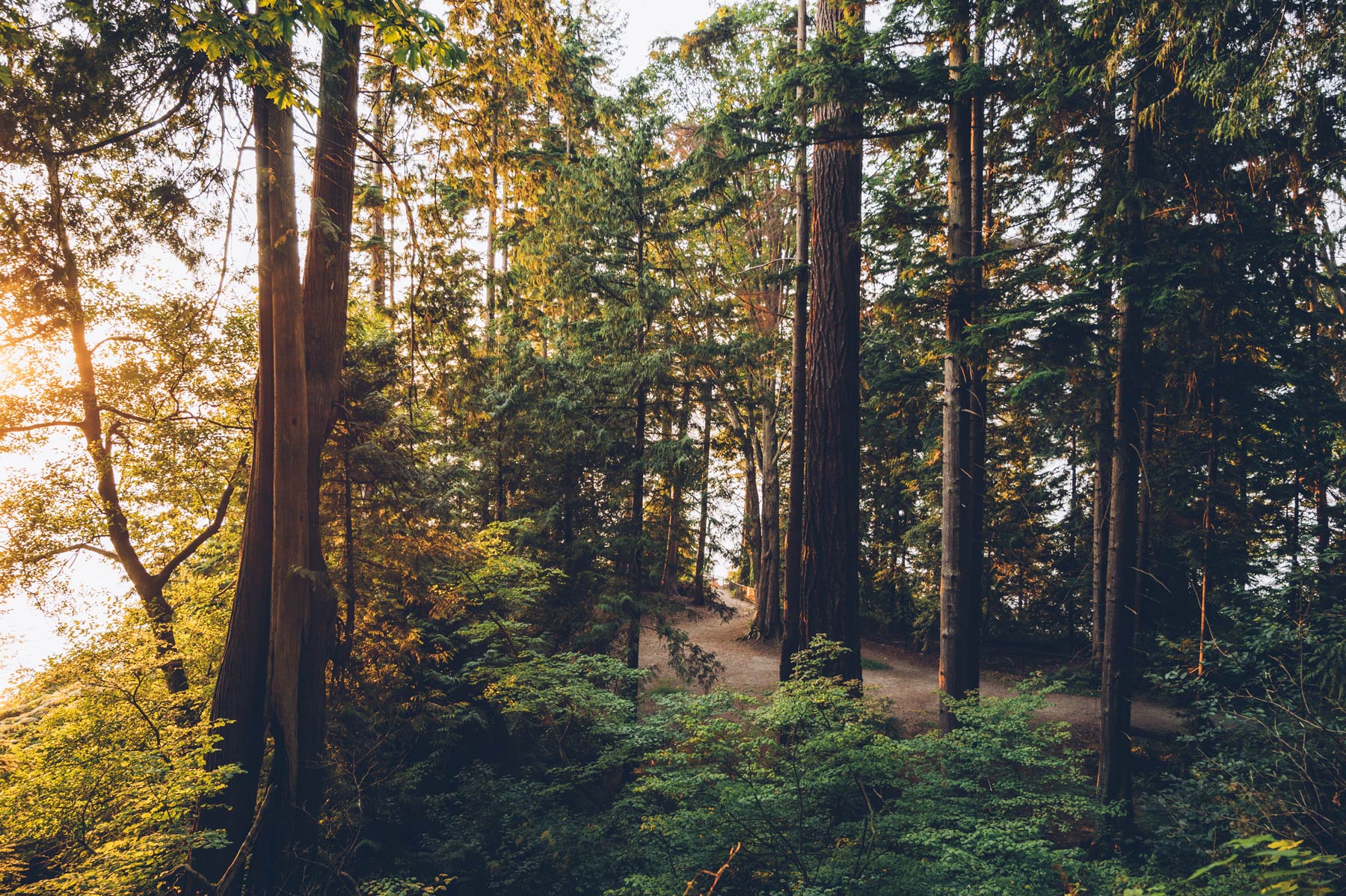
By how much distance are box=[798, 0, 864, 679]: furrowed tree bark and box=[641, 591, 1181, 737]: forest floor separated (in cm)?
211

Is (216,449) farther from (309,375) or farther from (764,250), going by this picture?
(764,250)

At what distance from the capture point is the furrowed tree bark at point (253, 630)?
16.0ft

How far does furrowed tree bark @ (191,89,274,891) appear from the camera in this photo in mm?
4883

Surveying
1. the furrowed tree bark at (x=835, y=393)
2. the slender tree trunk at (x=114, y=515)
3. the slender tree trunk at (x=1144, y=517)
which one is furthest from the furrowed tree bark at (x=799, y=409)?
the slender tree trunk at (x=114, y=515)

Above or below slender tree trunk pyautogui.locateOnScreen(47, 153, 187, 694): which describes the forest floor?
below

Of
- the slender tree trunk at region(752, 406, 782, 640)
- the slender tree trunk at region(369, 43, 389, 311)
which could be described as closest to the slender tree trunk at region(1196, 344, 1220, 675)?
the slender tree trunk at region(752, 406, 782, 640)

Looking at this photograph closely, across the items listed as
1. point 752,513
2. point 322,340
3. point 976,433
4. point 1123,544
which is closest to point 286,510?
point 322,340

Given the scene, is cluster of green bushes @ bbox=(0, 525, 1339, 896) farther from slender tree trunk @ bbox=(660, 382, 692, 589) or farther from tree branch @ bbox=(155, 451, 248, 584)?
slender tree trunk @ bbox=(660, 382, 692, 589)

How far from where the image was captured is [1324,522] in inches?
305

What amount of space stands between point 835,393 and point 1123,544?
401cm

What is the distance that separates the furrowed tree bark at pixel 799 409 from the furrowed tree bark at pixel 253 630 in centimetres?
546

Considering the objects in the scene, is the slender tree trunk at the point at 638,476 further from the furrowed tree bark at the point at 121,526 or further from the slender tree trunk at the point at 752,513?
the slender tree trunk at the point at 752,513

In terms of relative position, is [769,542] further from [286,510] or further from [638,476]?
[286,510]

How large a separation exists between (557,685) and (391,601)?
260 centimetres
